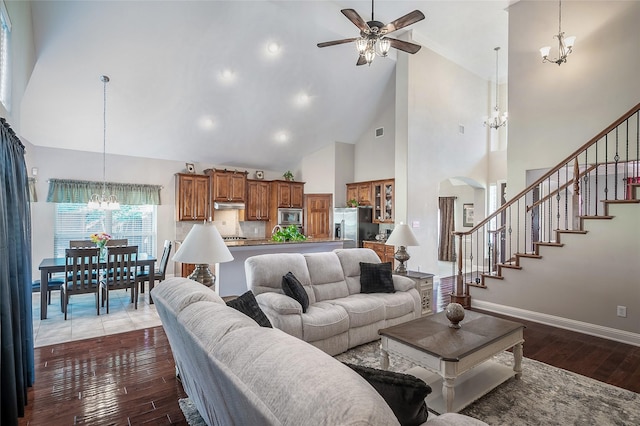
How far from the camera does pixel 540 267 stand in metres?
4.58

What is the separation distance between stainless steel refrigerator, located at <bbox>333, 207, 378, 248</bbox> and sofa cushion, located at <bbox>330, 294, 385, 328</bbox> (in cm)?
414

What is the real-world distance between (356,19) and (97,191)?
19.2 ft

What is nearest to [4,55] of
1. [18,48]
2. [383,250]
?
[18,48]

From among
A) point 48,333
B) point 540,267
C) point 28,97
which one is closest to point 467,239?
point 540,267

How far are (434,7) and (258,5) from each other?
3023mm

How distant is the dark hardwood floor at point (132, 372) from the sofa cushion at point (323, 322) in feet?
3.86

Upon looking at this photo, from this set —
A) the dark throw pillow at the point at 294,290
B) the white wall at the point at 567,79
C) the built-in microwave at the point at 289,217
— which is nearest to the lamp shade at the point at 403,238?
the dark throw pillow at the point at 294,290

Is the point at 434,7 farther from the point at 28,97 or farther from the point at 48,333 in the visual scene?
the point at 48,333

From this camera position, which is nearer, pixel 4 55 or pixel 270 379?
pixel 270 379

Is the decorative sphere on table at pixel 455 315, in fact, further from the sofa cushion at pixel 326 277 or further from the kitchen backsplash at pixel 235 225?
the kitchen backsplash at pixel 235 225

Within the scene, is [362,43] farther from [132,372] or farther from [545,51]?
[132,372]

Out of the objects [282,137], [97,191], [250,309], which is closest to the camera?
[250,309]

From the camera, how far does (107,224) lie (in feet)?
21.9

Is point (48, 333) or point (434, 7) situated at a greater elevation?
point (434, 7)
